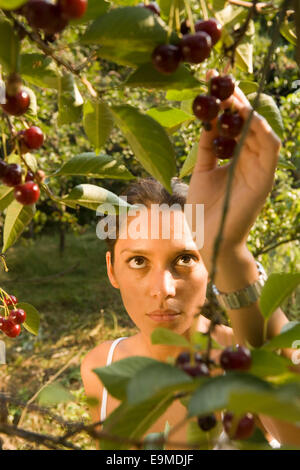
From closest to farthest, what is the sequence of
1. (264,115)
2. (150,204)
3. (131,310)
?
(264,115) < (131,310) < (150,204)

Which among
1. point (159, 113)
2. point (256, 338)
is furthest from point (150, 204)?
point (256, 338)

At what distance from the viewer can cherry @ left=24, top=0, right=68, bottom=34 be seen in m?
0.48

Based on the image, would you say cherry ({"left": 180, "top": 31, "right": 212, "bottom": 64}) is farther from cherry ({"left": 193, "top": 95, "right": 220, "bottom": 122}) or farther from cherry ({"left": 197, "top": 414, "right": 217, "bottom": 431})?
cherry ({"left": 197, "top": 414, "right": 217, "bottom": 431})

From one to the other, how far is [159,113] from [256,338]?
42cm

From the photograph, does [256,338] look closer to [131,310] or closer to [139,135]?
[139,135]

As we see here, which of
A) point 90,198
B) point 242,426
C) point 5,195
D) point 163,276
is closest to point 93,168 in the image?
point 90,198

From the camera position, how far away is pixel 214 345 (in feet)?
1.66

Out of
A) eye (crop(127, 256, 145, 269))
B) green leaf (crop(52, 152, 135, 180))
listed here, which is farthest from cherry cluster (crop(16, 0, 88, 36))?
eye (crop(127, 256, 145, 269))

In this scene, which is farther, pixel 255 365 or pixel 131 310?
pixel 131 310

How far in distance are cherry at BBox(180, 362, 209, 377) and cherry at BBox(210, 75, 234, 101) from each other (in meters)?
0.35

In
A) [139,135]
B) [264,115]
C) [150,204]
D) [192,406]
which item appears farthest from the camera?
[150,204]

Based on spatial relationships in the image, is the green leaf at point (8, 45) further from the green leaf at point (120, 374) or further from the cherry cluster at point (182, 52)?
the green leaf at point (120, 374)
